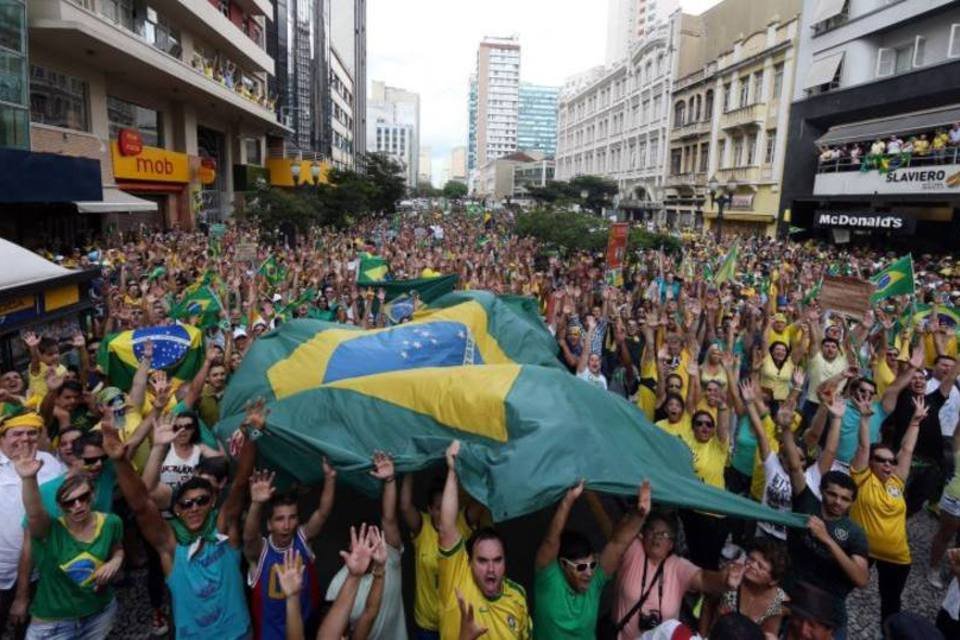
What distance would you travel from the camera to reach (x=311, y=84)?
53.9 m

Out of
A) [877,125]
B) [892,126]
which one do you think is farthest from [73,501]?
[877,125]

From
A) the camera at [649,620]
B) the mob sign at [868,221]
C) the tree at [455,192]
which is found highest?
the tree at [455,192]

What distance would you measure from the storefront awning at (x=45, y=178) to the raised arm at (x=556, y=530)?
13988mm

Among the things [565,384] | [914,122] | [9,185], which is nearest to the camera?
[565,384]

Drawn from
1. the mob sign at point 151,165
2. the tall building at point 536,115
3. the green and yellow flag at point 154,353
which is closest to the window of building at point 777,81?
the mob sign at point 151,165

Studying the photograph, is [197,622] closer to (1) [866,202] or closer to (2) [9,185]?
(2) [9,185]

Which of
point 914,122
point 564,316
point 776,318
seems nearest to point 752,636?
point 564,316

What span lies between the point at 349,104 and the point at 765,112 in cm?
6117

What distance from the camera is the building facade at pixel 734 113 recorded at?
32906 mm

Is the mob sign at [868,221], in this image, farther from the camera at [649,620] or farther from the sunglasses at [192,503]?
the sunglasses at [192,503]

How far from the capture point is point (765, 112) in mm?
34062

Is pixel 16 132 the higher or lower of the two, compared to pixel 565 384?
higher

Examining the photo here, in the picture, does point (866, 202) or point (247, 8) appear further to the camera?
point (247, 8)

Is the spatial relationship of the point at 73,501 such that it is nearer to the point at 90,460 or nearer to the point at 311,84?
the point at 90,460
